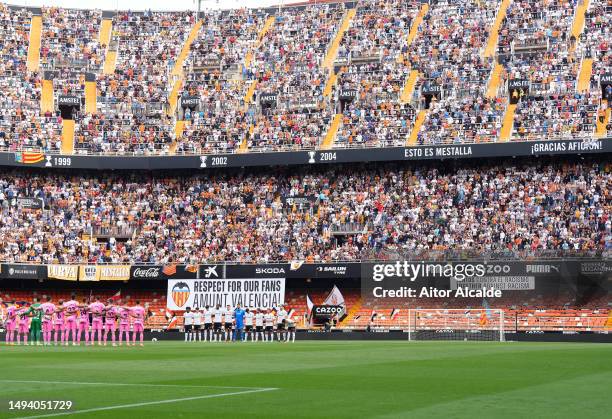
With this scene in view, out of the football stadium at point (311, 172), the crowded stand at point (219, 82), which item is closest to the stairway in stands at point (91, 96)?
the football stadium at point (311, 172)

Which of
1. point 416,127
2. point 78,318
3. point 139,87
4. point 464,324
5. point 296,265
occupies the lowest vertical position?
point 464,324

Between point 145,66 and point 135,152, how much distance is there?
10.1m

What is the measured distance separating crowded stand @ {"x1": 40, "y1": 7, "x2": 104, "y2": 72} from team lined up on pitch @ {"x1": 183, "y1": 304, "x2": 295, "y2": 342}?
28.0 m

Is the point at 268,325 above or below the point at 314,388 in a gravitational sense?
below

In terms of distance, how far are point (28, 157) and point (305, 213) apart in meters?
16.9

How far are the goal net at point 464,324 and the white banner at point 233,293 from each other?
407 inches

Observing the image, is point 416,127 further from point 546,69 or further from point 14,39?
point 14,39

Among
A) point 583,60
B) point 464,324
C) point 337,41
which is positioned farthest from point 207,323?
point 583,60

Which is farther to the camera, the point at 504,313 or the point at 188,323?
the point at 188,323

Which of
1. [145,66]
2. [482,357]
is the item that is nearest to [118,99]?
[145,66]

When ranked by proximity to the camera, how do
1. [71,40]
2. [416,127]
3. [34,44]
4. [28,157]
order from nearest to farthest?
[416,127]
[28,157]
[34,44]
[71,40]

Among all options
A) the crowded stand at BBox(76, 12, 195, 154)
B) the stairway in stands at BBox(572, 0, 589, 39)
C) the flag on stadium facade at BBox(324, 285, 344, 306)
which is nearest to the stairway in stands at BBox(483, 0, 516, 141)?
the stairway in stands at BBox(572, 0, 589, 39)

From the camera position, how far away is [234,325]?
47.3 m

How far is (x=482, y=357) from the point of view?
23.7 meters
